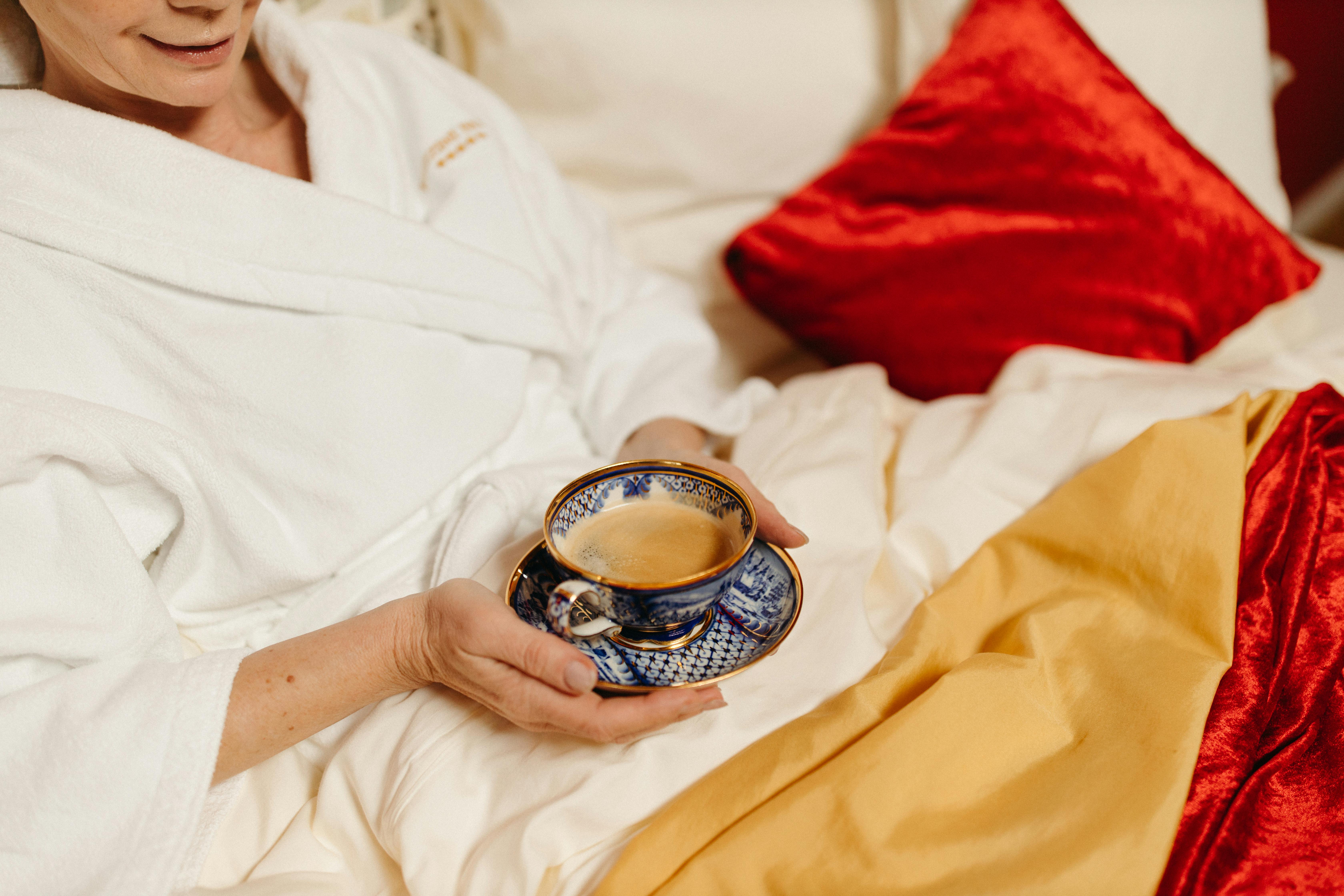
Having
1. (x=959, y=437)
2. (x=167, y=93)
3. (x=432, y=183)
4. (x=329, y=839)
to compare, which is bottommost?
(x=329, y=839)

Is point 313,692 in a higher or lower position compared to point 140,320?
lower

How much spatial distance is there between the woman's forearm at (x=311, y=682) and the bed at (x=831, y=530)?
0.14 feet

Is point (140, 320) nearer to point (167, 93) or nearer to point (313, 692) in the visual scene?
point (167, 93)

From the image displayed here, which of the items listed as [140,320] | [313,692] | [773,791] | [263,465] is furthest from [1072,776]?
[140,320]

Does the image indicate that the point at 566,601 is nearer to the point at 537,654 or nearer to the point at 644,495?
the point at 537,654

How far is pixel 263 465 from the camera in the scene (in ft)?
2.77

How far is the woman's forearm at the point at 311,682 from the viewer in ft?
2.36

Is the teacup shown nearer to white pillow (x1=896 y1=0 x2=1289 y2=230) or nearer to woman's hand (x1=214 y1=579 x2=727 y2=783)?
woman's hand (x1=214 y1=579 x2=727 y2=783)

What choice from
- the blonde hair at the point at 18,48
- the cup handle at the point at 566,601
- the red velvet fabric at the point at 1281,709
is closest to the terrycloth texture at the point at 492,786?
the cup handle at the point at 566,601

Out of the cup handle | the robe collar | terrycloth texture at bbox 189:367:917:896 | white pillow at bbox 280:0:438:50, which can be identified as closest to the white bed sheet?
terrycloth texture at bbox 189:367:917:896

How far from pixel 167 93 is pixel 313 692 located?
52 cm

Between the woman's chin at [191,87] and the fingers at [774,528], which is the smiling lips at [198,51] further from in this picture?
the fingers at [774,528]

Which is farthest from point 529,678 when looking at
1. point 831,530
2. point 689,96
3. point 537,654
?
point 689,96

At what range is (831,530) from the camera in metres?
0.91
